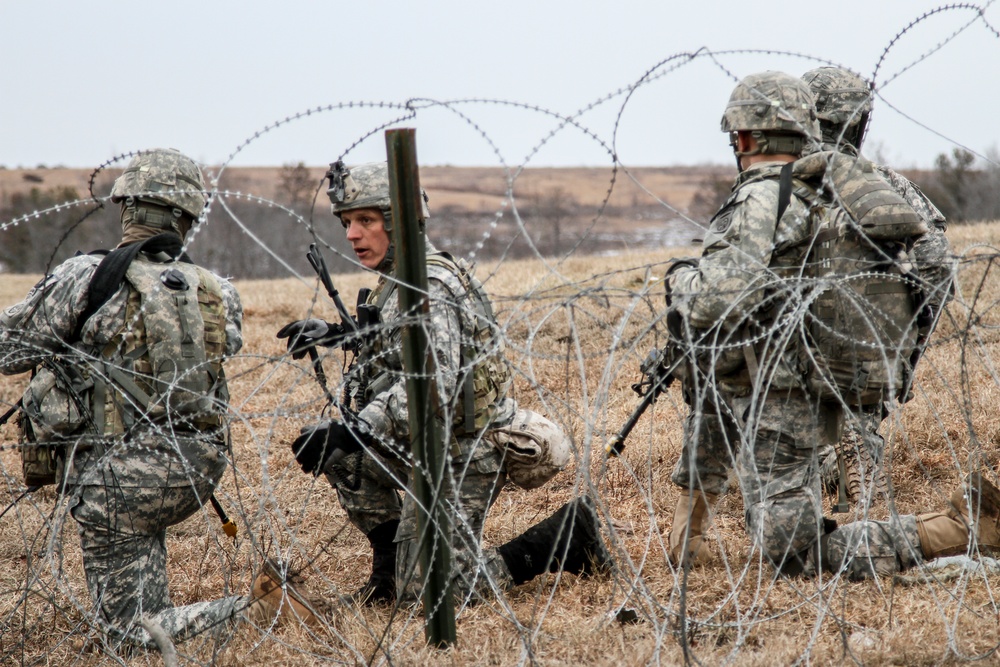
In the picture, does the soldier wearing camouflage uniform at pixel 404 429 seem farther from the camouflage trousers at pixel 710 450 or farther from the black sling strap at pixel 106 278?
the black sling strap at pixel 106 278

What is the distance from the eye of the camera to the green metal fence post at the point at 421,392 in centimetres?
312

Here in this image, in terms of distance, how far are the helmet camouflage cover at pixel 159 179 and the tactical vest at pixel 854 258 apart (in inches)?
90.7

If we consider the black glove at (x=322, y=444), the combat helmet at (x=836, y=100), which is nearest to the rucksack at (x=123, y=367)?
the black glove at (x=322, y=444)

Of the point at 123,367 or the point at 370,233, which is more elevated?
the point at 370,233

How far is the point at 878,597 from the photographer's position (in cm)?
373

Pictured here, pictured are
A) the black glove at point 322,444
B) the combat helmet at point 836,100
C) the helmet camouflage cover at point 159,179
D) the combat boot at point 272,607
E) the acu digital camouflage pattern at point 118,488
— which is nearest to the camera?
the black glove at point 322,444

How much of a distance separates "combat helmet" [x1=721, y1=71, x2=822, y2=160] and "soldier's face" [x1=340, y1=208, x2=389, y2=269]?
1.42 meters

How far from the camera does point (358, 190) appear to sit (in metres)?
4.15

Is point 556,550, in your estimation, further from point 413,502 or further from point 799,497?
point 799,497

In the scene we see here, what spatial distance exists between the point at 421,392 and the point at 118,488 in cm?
129

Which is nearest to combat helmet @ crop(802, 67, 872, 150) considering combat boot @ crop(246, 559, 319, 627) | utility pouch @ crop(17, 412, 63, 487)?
combat boot @ crop(246, 559, 319, 627)

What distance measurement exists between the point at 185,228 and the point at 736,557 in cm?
270

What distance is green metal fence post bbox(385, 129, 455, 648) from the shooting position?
312 cm

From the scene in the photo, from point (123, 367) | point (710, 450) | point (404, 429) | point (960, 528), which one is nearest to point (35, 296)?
point (123, 367)
